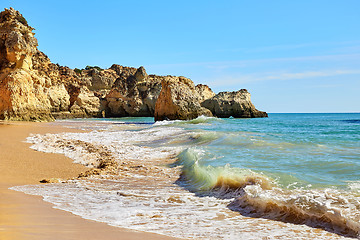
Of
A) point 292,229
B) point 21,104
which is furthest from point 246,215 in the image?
point 21,104

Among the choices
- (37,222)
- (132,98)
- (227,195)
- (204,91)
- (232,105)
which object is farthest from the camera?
(204,91)

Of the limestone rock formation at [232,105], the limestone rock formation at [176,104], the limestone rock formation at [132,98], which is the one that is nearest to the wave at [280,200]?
the limestone rock formation at [176,104]

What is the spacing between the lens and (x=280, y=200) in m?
Answer: 3.96

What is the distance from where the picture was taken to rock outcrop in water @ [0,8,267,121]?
28.6 m

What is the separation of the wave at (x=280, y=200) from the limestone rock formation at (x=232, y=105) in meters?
47.6

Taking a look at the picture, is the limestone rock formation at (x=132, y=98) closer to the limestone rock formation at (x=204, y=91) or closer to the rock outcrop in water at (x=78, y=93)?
the rock outcrop in water at (x=78, y=93)

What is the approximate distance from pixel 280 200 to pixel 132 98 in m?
54.9

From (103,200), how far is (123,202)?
1.05 ft

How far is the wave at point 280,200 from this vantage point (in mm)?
3362

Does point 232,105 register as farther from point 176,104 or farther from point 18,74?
point 18,74

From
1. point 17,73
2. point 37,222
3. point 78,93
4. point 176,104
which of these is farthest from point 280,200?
point 78,93

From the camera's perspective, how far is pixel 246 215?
382 cm

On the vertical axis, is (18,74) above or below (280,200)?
above

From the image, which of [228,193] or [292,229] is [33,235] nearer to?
[292,229]
